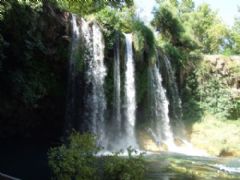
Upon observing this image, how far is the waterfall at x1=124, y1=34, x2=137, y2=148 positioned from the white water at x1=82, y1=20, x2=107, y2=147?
59.6 inches

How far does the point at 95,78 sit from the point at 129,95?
263 cm

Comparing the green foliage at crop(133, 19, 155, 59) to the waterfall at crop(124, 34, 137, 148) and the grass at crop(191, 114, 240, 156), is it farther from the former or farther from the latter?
the grass at crop(191, 114, 240, 156)

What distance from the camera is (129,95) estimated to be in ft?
69.4

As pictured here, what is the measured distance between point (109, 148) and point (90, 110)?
189 cm

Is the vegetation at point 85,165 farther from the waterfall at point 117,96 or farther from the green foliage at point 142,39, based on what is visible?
the green foliage at point 142,39

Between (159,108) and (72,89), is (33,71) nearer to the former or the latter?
(72,89)

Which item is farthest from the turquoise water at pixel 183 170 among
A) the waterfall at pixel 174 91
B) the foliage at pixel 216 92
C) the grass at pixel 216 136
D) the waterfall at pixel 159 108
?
the foliage at pixel 216 92

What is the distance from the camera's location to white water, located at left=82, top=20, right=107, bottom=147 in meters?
19.0

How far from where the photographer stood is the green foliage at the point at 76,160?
7117mm

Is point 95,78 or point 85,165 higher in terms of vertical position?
point 95,78

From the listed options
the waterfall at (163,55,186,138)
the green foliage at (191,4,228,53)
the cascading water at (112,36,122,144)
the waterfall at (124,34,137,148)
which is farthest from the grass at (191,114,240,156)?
the green foliage at (191,4,228,53)

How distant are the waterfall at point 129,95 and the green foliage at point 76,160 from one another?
1317 centimetres

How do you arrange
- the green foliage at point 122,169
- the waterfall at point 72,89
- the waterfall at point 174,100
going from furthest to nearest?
the waterfall at point 174,100, the waterfall at point 72,89, the green foliage at point 122,169

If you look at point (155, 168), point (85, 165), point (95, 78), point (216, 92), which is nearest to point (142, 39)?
point (95, 78)
